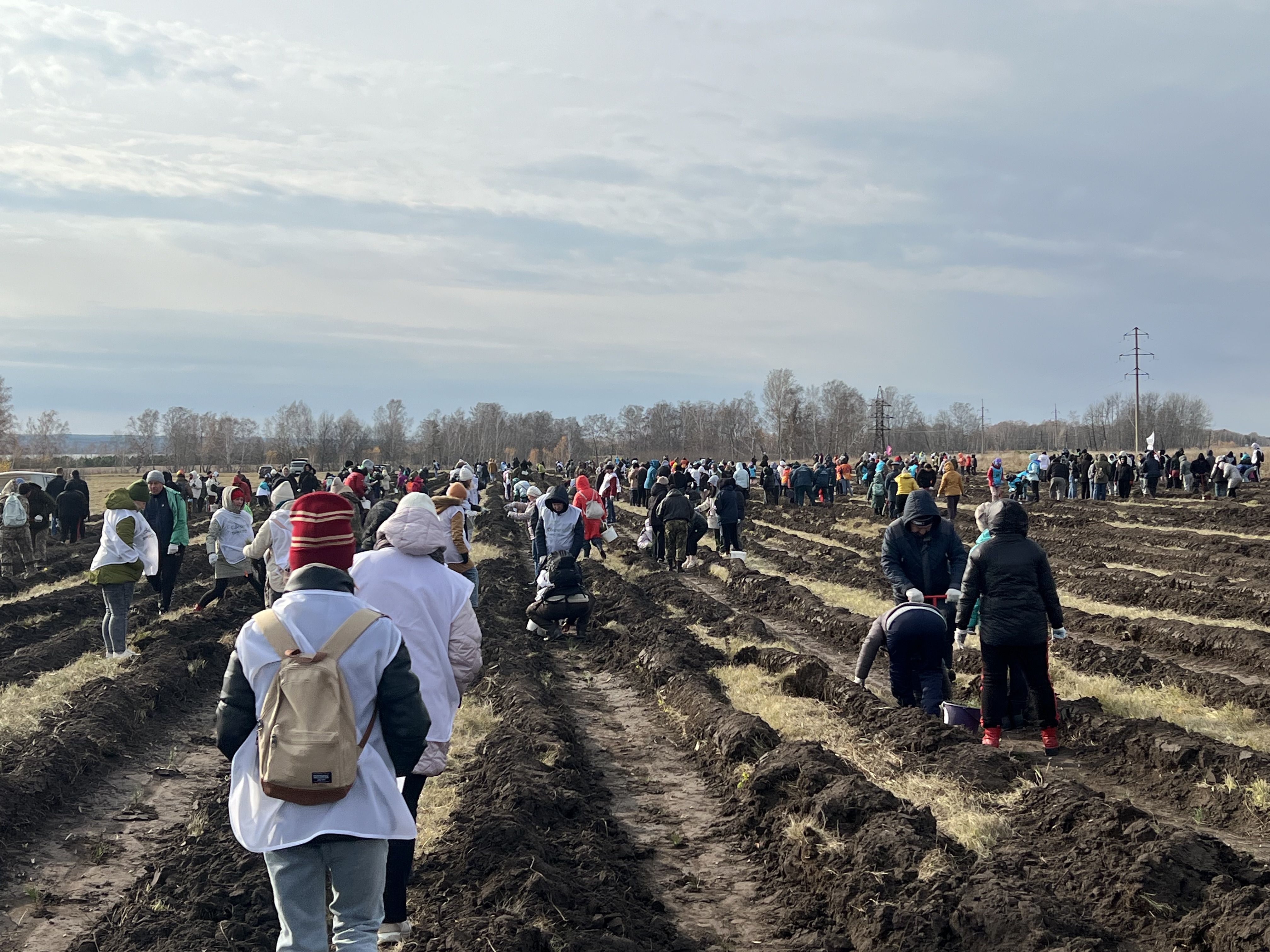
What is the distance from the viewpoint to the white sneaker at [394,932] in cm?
512

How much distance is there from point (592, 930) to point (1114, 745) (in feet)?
17.0

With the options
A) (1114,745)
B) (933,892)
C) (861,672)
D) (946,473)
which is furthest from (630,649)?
(946,473)

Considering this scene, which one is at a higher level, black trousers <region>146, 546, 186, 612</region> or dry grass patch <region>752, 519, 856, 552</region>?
black trousers <region>146, 546, 186, 612</region>

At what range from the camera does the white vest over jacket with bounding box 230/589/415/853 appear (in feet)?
11.5

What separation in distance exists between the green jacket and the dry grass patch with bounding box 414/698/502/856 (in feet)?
13.5

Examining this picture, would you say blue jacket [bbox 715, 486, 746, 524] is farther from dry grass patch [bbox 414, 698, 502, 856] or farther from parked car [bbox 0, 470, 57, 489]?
parked car [bbox 0, 470, 57, 489]

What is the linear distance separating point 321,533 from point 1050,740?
21.5 ft

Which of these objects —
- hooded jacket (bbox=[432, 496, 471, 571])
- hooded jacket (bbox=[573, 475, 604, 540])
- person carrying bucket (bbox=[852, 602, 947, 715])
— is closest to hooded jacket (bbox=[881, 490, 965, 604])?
person carrying bucket (bbox=[852, 602, 947, 715])

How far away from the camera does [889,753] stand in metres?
8.49

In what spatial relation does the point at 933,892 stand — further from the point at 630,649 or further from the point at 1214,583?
the point at 1214,583

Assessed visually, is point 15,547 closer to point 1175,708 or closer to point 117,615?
point 117,615

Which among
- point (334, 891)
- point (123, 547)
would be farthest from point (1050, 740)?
point (123, 547)

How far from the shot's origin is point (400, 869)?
16.6 ft

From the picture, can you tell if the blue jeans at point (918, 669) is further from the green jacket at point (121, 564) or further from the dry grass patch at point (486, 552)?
the dry grass patch at point (486, 552)
